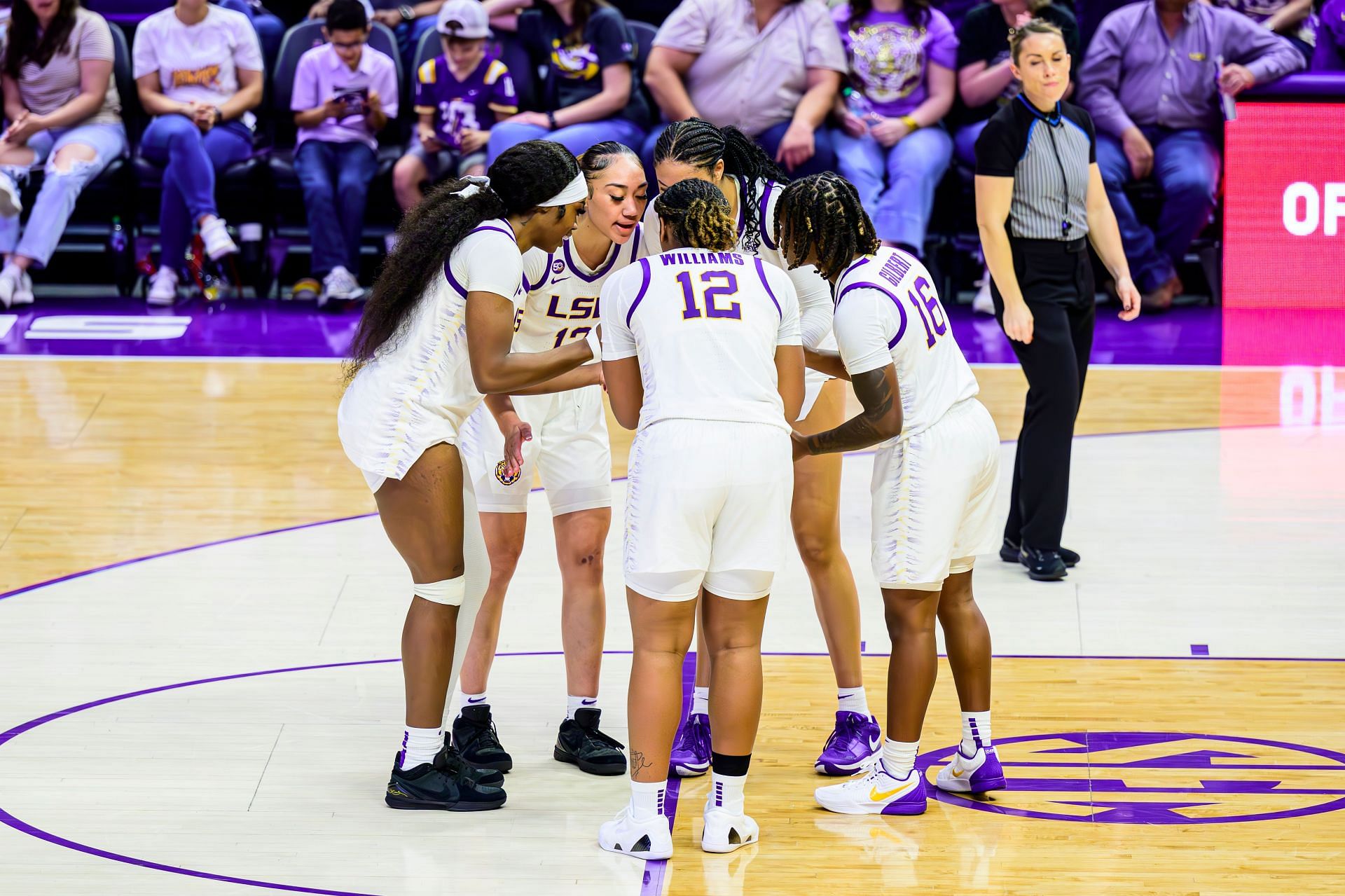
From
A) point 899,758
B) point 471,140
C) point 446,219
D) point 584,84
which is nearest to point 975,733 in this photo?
point 899,758

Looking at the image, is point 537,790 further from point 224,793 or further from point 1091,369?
point 1091,369

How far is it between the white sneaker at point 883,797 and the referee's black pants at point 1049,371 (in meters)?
1.96

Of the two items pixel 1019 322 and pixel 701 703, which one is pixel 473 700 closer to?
pixel 701 703

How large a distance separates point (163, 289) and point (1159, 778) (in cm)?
704

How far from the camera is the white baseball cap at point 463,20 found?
9.44 m

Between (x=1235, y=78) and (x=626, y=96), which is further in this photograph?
(x=626, y=96)

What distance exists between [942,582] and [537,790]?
43.3 inches

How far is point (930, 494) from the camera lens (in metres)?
3.99

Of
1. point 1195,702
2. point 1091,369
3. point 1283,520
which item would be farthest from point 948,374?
point 1091,369

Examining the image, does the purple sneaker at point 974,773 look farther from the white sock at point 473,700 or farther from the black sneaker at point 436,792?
the white sock at point 473,700

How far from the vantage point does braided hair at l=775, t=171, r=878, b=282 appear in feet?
13.0

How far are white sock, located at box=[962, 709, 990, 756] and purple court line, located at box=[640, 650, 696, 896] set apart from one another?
676mm

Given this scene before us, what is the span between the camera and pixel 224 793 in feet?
13.6

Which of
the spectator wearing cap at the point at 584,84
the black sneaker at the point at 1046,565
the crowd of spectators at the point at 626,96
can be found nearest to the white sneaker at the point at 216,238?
the crowd of spectators at the point at 626,96
